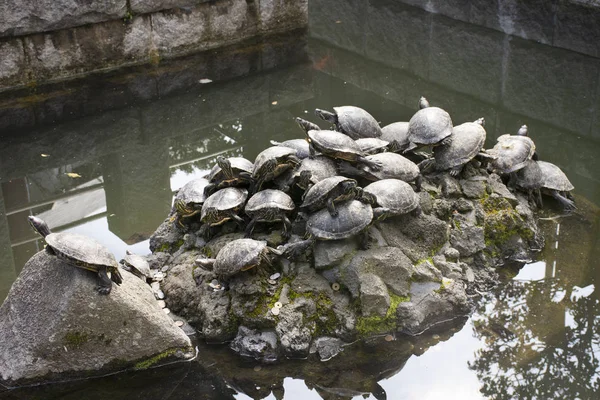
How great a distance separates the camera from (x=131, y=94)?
9406mm

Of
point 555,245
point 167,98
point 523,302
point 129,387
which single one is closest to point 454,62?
point 167,98

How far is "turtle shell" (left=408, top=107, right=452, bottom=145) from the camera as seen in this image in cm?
572

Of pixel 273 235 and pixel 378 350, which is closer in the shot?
pixel 378 350

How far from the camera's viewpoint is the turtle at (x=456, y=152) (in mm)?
5727

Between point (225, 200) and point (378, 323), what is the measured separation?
4.78 ft

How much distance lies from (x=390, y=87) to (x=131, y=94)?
3.52 meters

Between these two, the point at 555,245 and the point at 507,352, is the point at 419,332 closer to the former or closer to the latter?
the point at 507,352

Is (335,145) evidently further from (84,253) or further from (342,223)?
(84,253)

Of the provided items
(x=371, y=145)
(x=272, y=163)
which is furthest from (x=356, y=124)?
(x=272, y=163)

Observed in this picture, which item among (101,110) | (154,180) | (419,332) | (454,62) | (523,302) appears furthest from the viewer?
(454,62)

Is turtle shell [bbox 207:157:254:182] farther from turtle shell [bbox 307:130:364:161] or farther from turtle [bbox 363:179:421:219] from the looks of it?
turtle [bbox 363:179:421:219]

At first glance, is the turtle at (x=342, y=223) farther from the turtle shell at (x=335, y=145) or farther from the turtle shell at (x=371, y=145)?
the turtle shell at (x=371, y=145)

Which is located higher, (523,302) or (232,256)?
(232,256)

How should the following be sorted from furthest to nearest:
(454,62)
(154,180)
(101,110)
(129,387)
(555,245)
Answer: (454,62), (101,110), (154,180), (555,245), (129,387)
